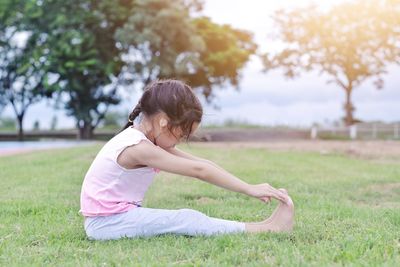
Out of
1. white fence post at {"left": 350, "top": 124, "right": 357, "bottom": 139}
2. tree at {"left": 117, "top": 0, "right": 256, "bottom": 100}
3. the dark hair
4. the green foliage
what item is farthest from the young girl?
the green foliage

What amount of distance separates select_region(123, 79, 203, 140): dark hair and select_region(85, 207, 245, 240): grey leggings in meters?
0.46

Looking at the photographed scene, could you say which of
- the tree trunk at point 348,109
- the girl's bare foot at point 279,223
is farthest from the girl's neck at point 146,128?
the tree trunk at point 348,109

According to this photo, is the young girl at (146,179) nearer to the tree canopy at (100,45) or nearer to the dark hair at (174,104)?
the dark hair at (174,104)

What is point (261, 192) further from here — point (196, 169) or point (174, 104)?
point (174, 104)

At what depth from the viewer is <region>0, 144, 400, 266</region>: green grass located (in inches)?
105

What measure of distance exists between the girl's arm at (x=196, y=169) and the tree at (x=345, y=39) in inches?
888

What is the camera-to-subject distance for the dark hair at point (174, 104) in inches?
117

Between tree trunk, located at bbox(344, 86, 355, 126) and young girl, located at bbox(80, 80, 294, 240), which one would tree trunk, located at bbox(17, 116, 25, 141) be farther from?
young girl, located at bbox(80, 80, 294, 240)

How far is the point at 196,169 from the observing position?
9.66 feet

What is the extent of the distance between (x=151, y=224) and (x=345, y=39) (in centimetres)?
2278

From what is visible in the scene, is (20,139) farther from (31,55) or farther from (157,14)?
(157,14)

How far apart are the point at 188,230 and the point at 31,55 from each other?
20441 millimetres

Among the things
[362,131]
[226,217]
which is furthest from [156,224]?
[362,131]

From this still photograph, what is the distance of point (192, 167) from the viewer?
295 centimetres
